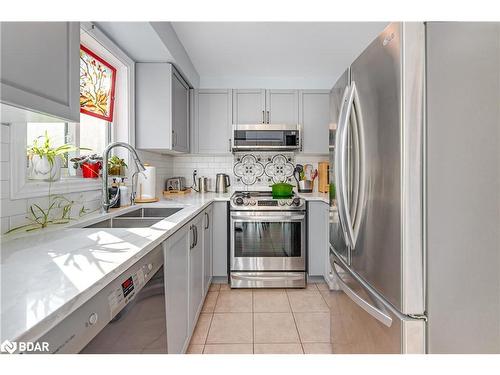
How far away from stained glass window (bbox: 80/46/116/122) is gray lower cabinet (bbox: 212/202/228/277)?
1.28 m

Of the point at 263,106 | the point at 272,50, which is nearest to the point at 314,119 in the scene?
the point at 263,106

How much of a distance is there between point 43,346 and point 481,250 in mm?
1075

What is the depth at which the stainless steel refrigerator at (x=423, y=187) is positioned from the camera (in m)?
0.74

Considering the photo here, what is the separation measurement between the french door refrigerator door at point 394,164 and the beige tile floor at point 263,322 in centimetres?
98

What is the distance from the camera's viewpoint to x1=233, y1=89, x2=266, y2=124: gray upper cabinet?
3.27m

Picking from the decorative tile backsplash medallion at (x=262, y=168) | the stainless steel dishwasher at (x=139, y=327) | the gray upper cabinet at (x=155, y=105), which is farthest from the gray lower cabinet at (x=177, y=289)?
the decorative tile backsplash medallion at (x=262, y=168)

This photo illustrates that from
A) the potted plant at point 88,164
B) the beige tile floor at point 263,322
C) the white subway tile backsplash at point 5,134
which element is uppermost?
the white subway tile backsplash at point 5,134

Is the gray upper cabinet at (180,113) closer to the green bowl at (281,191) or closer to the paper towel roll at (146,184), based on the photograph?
the paper towel roll at (146,184)

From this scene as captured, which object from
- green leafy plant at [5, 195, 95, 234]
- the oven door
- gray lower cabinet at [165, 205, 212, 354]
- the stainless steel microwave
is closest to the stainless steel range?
the oven door

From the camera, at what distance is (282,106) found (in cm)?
328

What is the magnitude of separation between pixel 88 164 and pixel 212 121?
169 cm
